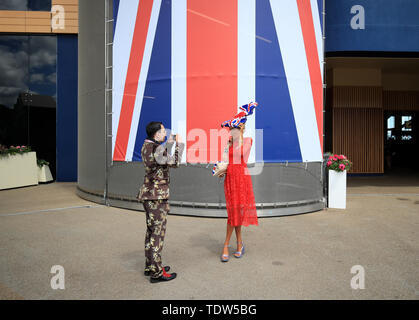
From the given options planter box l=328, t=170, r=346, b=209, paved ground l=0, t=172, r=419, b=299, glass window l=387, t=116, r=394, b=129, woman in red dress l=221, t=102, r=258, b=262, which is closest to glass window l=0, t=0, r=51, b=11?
paved ground l=0, t=172, r=419, b=299

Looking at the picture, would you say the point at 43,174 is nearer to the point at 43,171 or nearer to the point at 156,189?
the point at 43,171

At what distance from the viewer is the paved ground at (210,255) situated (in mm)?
3109

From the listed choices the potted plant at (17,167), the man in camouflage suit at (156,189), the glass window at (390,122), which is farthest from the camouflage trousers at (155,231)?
the glass window at (390,122)

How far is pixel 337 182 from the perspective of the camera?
24.0ft

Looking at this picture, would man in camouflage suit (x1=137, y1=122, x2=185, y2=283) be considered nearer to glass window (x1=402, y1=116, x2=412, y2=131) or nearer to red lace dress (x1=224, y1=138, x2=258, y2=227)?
red lace dress (x1=224, y1=138, x2=258, y2=227)

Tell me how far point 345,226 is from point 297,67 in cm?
346

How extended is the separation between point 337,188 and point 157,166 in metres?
5.40

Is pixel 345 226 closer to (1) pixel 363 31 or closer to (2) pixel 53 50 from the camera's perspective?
(1) pixel 363 31

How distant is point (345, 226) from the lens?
5.72 meters

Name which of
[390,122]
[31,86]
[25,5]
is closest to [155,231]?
[31,86]

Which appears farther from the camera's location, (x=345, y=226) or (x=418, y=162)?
(x=418, y=162)

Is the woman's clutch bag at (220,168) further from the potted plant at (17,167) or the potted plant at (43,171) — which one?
the potted plant at (43,171)
